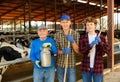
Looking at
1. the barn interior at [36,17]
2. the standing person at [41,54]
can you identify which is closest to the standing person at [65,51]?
the standing person at [41,54]

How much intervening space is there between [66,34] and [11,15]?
20.1 metres

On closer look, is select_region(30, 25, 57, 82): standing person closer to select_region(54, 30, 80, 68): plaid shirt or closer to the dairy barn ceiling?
select_region(54, 30, 80, 68): plaid shirt

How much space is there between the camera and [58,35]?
159 inches

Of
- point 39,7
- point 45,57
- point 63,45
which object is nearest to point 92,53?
point 63,45

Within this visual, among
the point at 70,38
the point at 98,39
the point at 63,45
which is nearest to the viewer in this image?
the point at 98,39

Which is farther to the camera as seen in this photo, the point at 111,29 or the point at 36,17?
the point at 36,17

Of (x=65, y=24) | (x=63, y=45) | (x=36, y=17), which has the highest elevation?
(x=36, y=17)

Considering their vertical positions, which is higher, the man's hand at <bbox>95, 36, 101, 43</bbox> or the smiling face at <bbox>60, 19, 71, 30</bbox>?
the smiling face at <bbox>60, 19, 71, 30</bbox>

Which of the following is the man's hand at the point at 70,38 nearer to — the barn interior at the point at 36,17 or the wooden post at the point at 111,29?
the barn interior at the point at 36,17

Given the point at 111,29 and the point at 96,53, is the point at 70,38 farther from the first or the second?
the point at 111,29

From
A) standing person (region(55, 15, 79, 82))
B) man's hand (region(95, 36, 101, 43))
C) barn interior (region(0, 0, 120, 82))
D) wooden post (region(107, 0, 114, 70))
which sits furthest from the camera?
barn interior (region(0, 0, 120, 82))

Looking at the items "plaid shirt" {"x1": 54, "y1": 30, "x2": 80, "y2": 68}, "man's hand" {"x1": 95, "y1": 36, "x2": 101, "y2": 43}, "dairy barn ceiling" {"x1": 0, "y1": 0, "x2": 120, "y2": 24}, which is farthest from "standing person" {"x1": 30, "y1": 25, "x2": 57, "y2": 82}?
"dairy barn ceiling" {"x1": 0, "y1": 0, "x2": 120, "y2": 24}

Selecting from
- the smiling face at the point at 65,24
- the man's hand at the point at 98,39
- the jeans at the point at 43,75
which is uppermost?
the smiling face at the point at 65,24

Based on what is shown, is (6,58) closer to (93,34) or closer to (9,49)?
(9,49)
